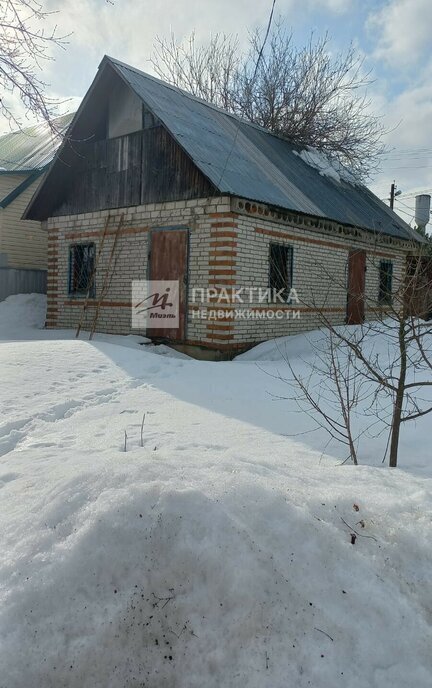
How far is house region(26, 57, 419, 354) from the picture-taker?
8.98 m

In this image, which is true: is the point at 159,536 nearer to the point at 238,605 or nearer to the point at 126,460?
the point at 238,605

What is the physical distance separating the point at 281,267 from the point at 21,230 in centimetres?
974

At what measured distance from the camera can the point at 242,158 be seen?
1022 centimetres

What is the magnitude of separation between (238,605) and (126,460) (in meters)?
1.09

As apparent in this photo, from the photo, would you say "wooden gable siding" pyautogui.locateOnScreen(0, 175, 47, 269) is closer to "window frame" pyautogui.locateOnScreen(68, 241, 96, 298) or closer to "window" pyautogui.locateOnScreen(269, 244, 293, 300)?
"window frame" pyautogui.locateOnScreen(68, 241, 96, 298)

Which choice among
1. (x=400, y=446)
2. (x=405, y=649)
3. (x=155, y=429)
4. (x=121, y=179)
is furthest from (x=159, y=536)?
(x=121, y=179)

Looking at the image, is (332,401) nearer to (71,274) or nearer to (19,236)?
(71,274)

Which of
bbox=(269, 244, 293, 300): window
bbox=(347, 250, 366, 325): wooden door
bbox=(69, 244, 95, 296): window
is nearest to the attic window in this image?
bbox=(69, 244, 95, 296): window

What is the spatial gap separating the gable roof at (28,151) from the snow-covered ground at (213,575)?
15.2 metres

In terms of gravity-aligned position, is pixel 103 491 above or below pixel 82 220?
below

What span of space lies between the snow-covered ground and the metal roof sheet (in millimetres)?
5858

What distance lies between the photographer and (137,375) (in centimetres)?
622

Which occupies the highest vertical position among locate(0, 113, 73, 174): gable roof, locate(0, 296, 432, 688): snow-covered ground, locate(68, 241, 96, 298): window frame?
locate(0, 113, 73, 174): gable roof

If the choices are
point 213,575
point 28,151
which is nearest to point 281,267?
point 213,575
